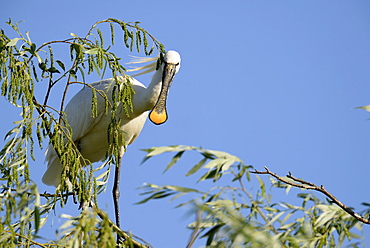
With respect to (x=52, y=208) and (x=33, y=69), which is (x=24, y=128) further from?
(x=52, y=208)

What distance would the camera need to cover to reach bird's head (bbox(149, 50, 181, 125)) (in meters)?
6.20

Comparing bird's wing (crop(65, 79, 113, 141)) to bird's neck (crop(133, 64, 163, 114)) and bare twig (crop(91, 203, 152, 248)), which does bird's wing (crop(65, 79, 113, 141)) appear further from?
bare twig (crop(91, 203, 152, 248))

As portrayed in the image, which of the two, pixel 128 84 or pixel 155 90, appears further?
pixel 155 90

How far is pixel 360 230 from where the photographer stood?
126 inches

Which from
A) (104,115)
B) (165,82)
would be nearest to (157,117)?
(165,82)

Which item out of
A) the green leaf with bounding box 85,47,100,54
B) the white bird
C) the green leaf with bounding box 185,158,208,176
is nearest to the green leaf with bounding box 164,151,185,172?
the green leaf with bounding box 185,158,208,176

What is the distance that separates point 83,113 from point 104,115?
0.78 ft

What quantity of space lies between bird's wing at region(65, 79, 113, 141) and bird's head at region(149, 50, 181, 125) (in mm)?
436

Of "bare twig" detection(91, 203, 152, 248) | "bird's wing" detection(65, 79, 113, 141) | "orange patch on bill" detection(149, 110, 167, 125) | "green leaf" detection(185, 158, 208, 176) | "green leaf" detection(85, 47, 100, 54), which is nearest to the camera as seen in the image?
"green leaf" detection(185, 158, 208, 176)

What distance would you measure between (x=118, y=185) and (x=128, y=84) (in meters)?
2.76

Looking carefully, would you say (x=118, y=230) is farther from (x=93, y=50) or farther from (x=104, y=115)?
(x=104, y=115)

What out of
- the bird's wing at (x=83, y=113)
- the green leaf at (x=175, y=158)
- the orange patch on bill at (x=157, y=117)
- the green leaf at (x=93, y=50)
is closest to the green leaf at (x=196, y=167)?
the green leaf at (x=175, y=158)

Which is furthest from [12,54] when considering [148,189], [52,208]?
[148,189]

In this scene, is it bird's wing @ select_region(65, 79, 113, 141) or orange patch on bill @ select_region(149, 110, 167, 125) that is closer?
orange patch on bill @ select_region(149, 110, 167, 125)
